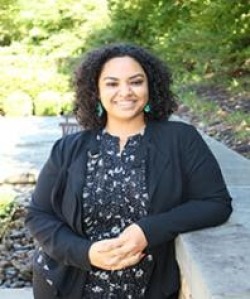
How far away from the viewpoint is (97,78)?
79.8 inches

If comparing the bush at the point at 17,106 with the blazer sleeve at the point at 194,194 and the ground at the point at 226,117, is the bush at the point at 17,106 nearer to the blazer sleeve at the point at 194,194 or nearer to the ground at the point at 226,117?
the ground at the point at 226,117

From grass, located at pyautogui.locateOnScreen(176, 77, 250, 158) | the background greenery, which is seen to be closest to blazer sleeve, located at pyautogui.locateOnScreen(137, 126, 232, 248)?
grass, located at pyautogui.locateOnScreen(176, 77, 250, 158)

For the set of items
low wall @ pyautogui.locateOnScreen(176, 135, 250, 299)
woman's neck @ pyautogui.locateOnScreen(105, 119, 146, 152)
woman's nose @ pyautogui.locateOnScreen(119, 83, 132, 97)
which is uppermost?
woman's nose @ pyautogui.locateOnScreen(119, 83, 132, 97)

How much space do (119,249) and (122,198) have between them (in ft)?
0.50

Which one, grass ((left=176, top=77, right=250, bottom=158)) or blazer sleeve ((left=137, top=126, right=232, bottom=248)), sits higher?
blazer sleeve ((left=137, top=126, right=232, bottom=248))

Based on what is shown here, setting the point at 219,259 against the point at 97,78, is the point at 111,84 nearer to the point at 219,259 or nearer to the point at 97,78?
the point at 97,78

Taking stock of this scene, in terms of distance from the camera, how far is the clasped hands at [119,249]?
1808 millimetres

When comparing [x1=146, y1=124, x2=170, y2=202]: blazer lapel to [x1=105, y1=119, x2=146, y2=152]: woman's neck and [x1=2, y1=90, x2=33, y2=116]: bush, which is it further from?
[x1=2, y1=90, x2=33, y2=116]: bush

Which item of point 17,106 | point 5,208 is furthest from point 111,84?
point 17,106

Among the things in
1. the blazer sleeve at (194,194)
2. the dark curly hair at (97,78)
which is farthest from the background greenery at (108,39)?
the blazer sleeve at (194,194)

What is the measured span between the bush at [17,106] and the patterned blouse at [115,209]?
11.4 meters

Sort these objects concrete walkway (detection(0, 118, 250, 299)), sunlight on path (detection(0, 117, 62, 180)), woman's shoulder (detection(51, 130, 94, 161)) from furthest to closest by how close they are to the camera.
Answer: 1. sunlight on path (detection(0, 117, 62, 180))
2. woman's shoulder (detection(51, 130, 94, 161))
3. concrete walkway (detection(0, 118, 250, 299))

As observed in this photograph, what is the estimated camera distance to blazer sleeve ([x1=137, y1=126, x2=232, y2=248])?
6.17 ft

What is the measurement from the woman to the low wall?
4 centimetres
